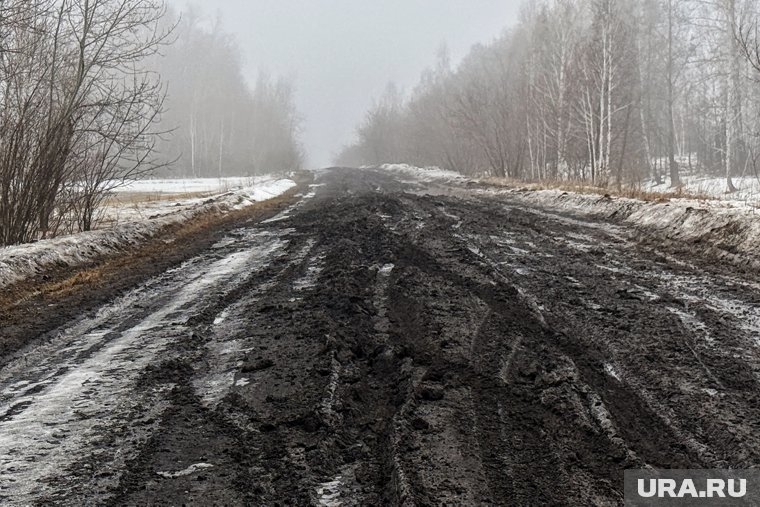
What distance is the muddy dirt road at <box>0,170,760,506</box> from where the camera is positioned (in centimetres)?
207

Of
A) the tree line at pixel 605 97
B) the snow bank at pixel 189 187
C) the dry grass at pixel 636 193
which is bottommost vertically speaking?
the dry grass at pixel 636 193

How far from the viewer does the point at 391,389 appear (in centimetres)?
286

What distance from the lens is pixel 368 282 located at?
5.12 meters

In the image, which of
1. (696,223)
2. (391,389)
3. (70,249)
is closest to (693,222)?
(696,223)

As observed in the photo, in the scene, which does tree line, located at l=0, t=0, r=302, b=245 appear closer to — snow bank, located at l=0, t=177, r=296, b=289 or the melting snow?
snow bank, located at l=0, t=177, r=296, b=289

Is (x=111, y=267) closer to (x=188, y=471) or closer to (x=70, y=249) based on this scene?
(x=70, y=249)

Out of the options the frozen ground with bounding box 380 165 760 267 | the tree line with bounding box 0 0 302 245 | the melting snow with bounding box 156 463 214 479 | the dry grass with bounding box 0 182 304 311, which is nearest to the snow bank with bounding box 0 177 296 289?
the dry grass with bounding box 0 182 304 311

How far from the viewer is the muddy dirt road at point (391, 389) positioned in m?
2.07

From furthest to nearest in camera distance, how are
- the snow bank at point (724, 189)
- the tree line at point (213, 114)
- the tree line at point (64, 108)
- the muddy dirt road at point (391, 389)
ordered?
the tree line at point (213, 114)
the snow bank at point (724, 189)
the tree line at point (64, 108)
the muddy dirt road at point (391, 389)

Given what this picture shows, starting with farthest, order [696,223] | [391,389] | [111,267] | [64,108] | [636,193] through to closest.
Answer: [636,193], [64,108], [696,223], [111,267], [391,389]

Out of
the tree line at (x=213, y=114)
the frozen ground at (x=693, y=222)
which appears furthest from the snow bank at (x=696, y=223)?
the tree line at (x=213, y=114)

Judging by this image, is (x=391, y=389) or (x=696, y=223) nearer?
(x=391, y=389)

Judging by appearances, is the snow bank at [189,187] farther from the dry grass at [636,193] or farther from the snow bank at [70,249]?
the snow bank at [70,249]

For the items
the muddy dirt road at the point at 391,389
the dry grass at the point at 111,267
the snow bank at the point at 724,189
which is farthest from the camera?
the snow bank at the point at 724,189
